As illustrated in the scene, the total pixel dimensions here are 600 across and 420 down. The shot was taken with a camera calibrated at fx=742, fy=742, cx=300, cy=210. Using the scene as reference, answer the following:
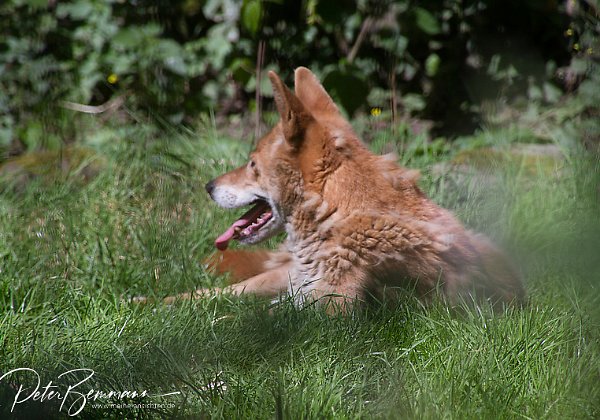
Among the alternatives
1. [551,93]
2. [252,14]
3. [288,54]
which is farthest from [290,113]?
[551,93]

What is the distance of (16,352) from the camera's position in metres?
2.61

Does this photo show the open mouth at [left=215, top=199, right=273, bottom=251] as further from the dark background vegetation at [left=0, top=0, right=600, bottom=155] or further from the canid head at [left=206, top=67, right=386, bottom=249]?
the dark background vegetation at [left=0, top=0, right=600, bottom=155]

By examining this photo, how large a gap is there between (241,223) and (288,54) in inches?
95.8

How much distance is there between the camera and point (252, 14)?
5156mm

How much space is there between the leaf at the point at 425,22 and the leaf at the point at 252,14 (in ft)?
3.79

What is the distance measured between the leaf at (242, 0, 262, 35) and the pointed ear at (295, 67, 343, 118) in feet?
5.11

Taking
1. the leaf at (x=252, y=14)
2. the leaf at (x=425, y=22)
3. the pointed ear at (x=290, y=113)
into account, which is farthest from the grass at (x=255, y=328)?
the leaf at (x=425, y=22)

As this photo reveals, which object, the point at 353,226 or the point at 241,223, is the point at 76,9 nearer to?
the point at 241,223

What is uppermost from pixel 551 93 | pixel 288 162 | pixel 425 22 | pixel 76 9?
pixel 425 22

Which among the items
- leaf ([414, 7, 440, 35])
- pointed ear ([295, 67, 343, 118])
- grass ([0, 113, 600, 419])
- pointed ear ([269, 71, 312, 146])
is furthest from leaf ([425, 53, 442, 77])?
pointed ear ([269, 71, 312, 146])

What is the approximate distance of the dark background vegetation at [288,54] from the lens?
541 cm

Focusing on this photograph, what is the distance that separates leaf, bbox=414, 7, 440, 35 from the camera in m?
5.36

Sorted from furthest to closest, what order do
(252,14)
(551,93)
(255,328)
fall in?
1. (551,93)
2. (252,14)
3. (255,328)

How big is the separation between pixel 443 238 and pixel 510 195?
4.61ft
